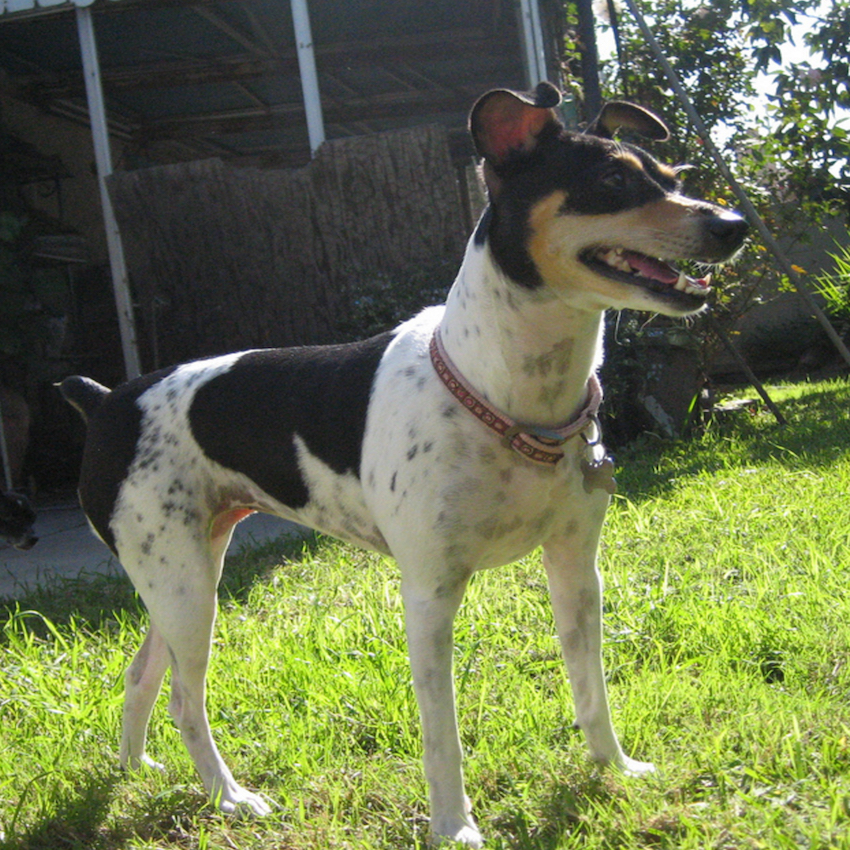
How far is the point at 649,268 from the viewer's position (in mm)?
2139

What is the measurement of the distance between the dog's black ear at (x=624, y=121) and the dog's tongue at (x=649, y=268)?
51 cm

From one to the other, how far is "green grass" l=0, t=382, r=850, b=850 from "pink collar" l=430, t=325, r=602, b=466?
804mm

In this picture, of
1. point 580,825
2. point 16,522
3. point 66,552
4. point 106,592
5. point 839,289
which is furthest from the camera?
point 839,289

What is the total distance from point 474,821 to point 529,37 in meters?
5.80

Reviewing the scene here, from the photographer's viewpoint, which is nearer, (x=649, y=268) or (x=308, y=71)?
(x=649, y=268)

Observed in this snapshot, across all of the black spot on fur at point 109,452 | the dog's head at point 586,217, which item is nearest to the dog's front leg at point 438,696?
the dog's head at point 586,217

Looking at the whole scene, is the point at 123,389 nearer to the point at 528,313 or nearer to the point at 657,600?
the point at 528,313

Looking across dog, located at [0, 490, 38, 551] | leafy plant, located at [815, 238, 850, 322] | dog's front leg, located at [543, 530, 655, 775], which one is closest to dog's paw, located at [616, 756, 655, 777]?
dog's front leg, located at [543, 530, 655, 775]

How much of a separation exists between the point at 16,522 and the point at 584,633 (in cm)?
212

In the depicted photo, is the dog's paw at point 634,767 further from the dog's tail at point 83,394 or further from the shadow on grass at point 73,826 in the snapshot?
the dog's tail at point 83,394

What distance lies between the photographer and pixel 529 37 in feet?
22.3

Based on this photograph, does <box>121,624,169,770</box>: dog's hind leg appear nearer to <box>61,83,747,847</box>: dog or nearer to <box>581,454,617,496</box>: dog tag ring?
<box>61,83,747,847</box>: dog

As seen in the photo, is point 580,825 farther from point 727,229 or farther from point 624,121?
point 624,121

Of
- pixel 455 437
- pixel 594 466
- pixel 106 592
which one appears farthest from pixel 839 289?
pixel 455 437
